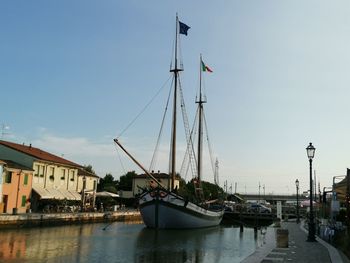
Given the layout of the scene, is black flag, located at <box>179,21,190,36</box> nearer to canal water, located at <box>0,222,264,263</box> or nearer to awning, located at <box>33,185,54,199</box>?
awning, located at <box>33,185,54,199</box>

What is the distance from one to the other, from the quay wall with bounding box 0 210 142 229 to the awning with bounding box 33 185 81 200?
5.63 m

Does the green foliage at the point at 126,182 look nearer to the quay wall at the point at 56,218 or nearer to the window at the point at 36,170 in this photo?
the quay wall at the point at 56,218

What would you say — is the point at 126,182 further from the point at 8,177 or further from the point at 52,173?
the point at 8,177

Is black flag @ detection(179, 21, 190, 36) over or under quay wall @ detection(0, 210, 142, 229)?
over

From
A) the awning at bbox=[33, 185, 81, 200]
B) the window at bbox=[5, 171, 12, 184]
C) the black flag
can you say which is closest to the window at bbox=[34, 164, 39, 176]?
the awning at bbox=[33, 185, 81, 200]

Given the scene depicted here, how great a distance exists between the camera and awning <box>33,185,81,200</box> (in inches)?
2157

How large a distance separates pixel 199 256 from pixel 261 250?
4918 millimetres

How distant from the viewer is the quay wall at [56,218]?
3928 centimetres

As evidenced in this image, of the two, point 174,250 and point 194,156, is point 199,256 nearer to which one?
point 174,250

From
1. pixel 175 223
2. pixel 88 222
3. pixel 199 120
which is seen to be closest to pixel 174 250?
pixel 175 223

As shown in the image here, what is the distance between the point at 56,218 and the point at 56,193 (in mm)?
12021

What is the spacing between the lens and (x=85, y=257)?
941 inches

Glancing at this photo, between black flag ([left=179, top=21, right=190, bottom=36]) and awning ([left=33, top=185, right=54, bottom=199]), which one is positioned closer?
black flag ([left=179, top=21, right=190, bottom=36])

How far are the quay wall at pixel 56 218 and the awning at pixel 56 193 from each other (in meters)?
5.63
